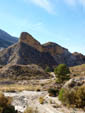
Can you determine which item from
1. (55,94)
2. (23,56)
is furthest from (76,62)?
(55,94)

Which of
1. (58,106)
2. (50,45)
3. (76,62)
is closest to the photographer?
(58,106)

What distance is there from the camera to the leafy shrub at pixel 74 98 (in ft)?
66.8

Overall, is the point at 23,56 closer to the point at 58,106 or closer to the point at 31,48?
the point at 31,48

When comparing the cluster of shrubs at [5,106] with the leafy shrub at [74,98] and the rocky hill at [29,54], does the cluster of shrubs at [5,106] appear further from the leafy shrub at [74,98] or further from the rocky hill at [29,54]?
the rocky hill at [29,54]

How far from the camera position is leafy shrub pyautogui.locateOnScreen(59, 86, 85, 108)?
66.8 feet

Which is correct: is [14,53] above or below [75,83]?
above

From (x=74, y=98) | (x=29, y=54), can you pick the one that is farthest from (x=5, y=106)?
(x=29, y=54)

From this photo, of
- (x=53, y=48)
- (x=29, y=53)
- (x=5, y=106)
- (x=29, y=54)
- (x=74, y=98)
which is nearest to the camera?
(x=5, y=106)

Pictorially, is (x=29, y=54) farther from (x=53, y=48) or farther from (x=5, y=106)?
(x=5, y=106)

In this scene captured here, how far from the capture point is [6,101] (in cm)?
1535

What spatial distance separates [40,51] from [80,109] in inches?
4760

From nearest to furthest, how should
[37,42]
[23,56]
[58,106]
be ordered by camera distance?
[58,106] → [23,56] → [37,42]

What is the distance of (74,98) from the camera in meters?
20.9

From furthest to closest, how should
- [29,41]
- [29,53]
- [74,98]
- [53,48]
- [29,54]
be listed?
[53,48], [29,41], [29,53], [29,54], [74,98]
